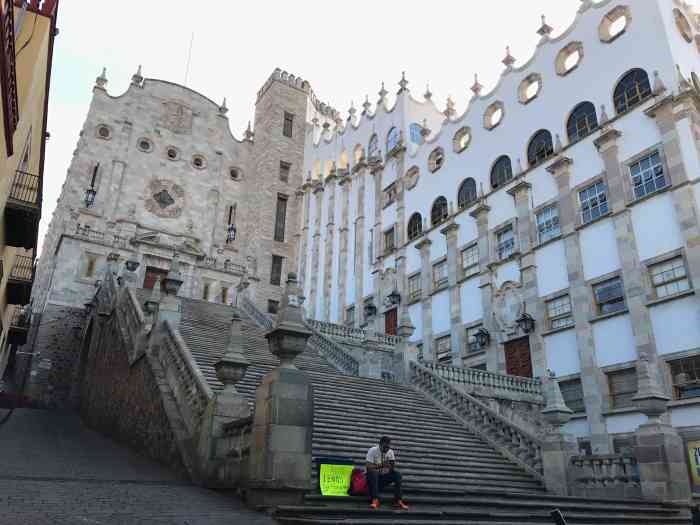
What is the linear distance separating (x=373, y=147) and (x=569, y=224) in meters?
18.0

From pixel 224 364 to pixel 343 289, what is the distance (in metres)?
25.3

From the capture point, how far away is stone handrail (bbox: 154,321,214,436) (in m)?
10.5

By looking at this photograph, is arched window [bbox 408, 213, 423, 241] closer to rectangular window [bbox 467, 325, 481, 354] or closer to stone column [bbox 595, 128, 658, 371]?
rectangular window [bbox 467, 325, 481, 354]

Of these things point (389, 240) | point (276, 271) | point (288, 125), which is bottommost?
point (389, 240)

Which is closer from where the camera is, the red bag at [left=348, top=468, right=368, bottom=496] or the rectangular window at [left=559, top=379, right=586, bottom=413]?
the red bag at [left=348, top=468, right=368, bottom=496]

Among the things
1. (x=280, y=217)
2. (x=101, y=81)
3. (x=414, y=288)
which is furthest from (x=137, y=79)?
(x=414, y=288)

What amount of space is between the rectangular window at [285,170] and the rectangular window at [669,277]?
1138 inches

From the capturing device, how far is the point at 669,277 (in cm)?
1800

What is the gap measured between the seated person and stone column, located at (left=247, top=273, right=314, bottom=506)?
0.98 meters

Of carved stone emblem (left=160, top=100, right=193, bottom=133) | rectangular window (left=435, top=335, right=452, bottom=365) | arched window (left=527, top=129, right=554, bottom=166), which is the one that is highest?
carved stone emblem (left=160, top=100, right=193, bottom=133)

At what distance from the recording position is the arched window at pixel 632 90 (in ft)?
67.0

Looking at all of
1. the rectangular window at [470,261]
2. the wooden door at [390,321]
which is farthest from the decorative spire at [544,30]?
the wooden door at [390,321]

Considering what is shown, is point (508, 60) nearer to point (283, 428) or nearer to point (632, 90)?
point (632, 90)

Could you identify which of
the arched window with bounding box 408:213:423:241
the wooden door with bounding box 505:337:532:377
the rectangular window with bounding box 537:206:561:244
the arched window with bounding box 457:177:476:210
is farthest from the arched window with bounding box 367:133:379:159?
the wooden door with bounding box 505:337:532:377
